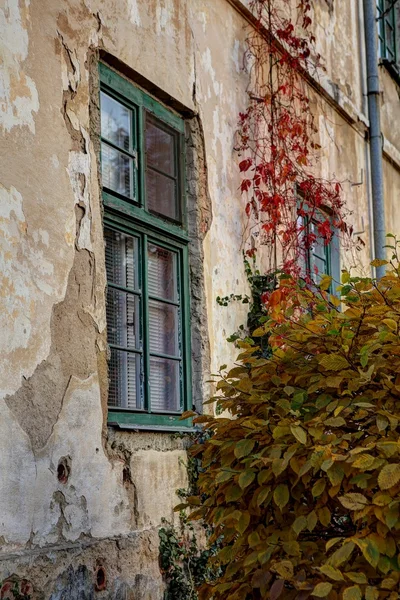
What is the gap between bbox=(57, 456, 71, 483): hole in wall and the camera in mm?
4438

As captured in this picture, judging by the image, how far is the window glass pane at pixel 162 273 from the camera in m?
5.68

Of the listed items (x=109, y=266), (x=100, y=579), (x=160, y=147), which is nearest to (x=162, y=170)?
(x=160, y=147)

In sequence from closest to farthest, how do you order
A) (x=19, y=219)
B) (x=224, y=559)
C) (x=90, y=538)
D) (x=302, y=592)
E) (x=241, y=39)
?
1. (x=302, y=592)
2. (x=224, y=559)
3. (x=19, y=219)
4. (x=90, y=538)
5. (x=241, y=39)

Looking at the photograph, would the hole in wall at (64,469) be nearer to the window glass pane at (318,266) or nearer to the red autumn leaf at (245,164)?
the red autumn leaf at (245,164)

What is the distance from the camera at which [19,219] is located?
14.2ft

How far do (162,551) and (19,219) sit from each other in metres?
2.09

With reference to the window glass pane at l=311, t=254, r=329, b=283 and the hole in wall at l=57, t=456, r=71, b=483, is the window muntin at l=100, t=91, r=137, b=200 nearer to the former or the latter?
the hole in wall at l=57, t=456, r=71, b=483

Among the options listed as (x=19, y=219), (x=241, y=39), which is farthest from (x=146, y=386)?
(x=241, y=39)

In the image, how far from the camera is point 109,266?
5.25 meters

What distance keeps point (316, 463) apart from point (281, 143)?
14.9ft

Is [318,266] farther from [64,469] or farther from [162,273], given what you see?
[64,469]

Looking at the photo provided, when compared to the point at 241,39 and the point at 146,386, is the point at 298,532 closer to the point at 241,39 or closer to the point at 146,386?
the point at 146,386

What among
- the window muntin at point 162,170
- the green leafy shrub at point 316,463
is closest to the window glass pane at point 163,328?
the window muntin at point 162,170

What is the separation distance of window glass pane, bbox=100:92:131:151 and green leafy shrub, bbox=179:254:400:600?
1909mm
